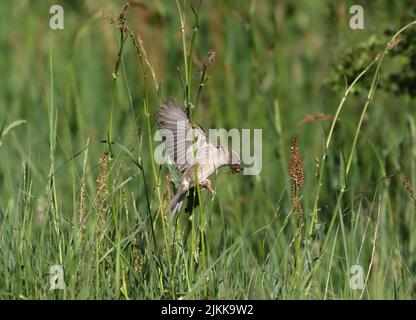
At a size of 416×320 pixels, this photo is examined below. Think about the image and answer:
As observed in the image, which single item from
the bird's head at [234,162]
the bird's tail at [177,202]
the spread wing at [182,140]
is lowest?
the bird's tail at [177,202]

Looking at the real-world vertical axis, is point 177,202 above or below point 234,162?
below

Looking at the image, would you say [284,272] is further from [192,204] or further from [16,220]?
[16,220]

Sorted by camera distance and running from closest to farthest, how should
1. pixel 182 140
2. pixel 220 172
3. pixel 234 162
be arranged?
pixel 182 140 < pixel 234 162 < pixel 220 172

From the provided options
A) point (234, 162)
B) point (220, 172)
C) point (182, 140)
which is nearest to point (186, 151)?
point (182, 140)

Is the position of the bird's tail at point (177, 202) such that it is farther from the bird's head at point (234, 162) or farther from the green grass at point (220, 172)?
the bird's head at point (234, 162)

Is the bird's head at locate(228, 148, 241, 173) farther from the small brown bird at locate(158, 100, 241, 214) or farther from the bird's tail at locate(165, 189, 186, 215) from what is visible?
the bird's tail at locate(165, 189, 186, 215)

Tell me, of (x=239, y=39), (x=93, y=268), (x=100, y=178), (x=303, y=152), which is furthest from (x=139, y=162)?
(x=239, y=39)

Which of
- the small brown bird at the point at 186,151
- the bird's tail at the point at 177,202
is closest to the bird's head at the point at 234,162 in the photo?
the small brown bird at the point at 186,151

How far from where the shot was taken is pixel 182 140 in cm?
333

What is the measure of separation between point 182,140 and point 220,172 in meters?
0.70

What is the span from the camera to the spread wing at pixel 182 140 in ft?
10.6

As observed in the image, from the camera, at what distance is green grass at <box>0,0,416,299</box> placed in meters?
3.23

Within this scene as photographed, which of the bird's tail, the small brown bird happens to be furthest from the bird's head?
the bird's tail

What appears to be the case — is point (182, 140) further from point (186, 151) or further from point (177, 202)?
point (177, 202)
